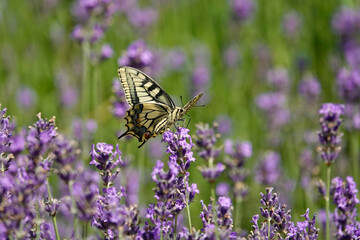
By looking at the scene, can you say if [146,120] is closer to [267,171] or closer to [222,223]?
[222,223]

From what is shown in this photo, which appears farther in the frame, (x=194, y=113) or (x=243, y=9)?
(x=243, y=9)

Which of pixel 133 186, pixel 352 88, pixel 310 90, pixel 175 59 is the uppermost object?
pixel 175 59

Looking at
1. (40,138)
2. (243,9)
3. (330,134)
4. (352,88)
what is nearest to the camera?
(40,138)

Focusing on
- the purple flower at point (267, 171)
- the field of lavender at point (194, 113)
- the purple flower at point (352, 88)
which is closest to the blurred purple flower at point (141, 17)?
the field of lavender at point (194, 113)

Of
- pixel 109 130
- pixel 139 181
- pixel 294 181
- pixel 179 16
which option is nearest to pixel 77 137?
pixel 139 181

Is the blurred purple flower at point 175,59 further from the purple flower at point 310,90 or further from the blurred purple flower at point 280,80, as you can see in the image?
the purple flower at point 310,90

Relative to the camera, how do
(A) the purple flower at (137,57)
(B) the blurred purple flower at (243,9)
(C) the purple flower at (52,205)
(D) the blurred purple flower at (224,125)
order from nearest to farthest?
(C) the purple flower at (52,205), (A) the purple flower at (137,57), (D) the blurred purple flower at (224,125), (B) the blurred purple flower at (243,9)

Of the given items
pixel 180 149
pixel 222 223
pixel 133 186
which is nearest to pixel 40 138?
pixel 180 149
